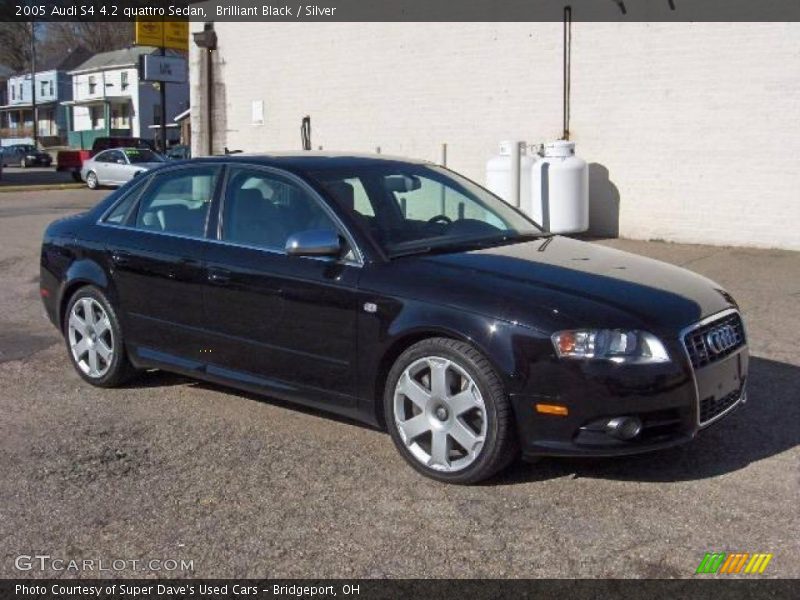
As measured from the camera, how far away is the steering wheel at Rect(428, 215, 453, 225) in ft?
17.0

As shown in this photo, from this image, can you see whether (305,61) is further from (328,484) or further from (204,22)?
(328,484)

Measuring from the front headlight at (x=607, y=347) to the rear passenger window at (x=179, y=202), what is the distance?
243 cm

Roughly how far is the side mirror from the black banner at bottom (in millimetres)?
1798

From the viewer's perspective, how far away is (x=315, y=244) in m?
4.68

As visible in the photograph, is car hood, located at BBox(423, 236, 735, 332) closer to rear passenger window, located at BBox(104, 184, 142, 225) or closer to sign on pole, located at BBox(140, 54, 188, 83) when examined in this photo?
rear passenger window, located at BBox(104, 184, 142, 225)

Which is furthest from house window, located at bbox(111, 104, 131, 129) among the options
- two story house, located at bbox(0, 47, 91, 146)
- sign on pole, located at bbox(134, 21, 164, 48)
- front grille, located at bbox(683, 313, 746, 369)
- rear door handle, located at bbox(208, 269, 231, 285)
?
front grille, located at bbox(683, 313, 746, 369)

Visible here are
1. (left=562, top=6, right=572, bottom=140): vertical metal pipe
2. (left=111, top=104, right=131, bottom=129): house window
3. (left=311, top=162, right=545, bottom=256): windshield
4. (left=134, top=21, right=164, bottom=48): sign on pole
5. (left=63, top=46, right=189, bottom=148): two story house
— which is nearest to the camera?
(left=311, top=162, right=545, bottom=256): windshield

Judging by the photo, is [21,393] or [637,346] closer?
[637,346]

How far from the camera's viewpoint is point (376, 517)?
4.00m

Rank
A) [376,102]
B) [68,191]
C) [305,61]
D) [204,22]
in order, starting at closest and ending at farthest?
[376,102] → [305,61] → [204,22] → [68,191]

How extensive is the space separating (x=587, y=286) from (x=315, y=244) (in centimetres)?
138

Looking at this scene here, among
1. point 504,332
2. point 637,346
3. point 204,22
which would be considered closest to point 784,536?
point 637,346

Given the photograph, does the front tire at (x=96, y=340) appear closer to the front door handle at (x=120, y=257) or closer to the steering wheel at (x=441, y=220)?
the front door handle at (x=120, y=257)

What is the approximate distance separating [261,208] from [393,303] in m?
1.23
